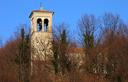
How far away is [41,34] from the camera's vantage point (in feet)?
180

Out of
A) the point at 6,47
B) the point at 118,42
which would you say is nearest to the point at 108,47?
the point at 118,42

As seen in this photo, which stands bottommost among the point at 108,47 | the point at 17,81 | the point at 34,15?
the point at 17,81

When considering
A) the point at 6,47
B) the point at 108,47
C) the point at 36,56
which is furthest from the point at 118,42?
the point at 6,47

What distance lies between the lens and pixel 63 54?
163ft

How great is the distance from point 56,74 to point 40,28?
11.1 m

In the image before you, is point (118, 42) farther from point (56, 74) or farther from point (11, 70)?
point (11, 70)

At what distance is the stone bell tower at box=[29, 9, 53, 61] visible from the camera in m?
51.8

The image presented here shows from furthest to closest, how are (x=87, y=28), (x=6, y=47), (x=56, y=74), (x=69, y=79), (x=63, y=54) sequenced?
(x=6, y=47) → (x=87, y=28) → (x=63, y=54) → (x=56, y=74) → (x=69, y=79)

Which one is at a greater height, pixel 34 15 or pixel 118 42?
pixel 34 15

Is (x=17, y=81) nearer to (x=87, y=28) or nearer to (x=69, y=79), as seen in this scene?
(x=69, y=79)

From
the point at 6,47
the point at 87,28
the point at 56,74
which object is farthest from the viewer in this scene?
the point at 6,47

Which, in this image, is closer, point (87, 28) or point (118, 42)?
point (118, 42)

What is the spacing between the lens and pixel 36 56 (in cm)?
5141

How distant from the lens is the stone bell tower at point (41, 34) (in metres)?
51.8
